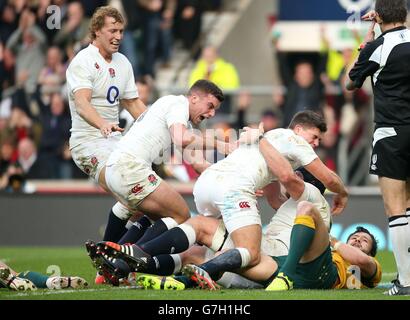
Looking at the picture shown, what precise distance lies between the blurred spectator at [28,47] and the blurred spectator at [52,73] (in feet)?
0.64

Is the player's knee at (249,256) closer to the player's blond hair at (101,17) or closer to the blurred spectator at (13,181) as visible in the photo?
the player's blond hair at (101,17)

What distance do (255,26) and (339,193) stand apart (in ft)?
34.0

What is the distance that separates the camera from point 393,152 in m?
8.61

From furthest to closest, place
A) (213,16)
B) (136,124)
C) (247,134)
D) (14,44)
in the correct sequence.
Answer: (213,16), (14,44), (136,124), (247,134)

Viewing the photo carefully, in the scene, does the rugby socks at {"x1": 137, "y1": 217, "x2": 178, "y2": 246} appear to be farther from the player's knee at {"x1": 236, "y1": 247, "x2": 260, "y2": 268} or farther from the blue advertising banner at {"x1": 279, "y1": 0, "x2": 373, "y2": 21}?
the blue advertising banner at {"x1": 279, "y1": 0, "x2": 373, "y2": 21}

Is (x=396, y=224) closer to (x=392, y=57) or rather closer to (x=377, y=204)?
(x=392, y=57)

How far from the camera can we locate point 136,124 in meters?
9.88

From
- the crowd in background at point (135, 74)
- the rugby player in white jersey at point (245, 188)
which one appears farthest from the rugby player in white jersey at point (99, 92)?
the crowd in background at point (135, 74)

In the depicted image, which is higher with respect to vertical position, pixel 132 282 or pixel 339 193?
pixel 339 193

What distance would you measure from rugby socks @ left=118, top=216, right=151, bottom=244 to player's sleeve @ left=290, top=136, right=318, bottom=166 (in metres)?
1.82

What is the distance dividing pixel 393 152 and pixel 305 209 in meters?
0.82

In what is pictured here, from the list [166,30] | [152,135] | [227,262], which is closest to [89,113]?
[152,135]

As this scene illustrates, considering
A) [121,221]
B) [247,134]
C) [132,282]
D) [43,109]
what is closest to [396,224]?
[247,134]

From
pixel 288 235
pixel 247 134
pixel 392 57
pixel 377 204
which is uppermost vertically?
pixel 392 57
